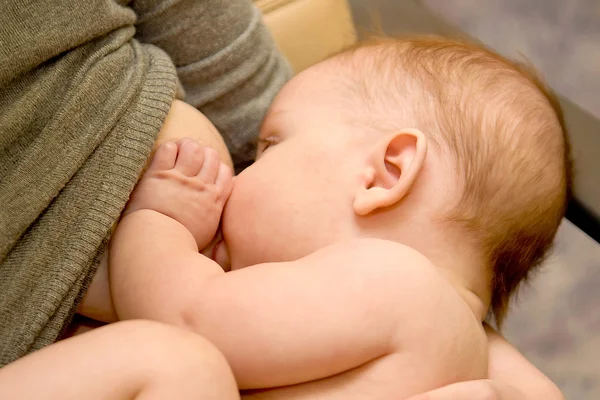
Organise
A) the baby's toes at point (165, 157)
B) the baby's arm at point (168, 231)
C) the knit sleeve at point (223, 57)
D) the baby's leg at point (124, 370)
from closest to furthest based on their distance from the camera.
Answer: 1. the baby's leg at point (124, 370)
2. the baby's arm at point (168, 231)
3. the baby's toes at point (165, 157)
4. the knit sleeve at point (223, 57)

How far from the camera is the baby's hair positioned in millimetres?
693

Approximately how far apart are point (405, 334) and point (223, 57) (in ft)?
1.63

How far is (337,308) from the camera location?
58 centimetres

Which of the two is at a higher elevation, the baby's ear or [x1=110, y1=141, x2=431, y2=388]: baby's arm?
the baby's ear

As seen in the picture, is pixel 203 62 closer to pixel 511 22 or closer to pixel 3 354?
pixel 3 354

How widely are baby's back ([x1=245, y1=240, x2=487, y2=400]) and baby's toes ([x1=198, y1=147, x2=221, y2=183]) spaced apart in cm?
20

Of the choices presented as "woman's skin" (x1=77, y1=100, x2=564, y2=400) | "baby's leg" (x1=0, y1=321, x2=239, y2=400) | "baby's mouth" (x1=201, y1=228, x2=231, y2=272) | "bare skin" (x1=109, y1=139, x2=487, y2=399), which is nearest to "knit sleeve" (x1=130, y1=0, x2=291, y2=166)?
"woman's skin" (x1=77, y1=100, x2=564, y2=400)

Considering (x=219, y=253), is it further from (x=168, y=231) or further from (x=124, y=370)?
(x=124, y=370)

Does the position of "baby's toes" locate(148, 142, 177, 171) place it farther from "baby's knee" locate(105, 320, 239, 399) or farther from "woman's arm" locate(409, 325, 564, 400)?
"woman's arm" locate(409, 325, 564, 400)

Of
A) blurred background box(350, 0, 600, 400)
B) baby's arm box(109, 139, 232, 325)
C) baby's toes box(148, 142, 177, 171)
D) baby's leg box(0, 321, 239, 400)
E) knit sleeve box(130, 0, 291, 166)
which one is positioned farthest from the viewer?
blurred background box(350, 0, 600, 400)

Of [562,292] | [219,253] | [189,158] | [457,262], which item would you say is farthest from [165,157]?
[562,292]

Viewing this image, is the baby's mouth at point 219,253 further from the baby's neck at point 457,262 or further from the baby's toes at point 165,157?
the baby's neck at point 457,262

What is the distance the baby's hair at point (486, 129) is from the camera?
2.27ft

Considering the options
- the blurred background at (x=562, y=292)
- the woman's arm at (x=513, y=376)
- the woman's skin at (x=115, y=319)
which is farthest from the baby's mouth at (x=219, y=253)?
the blurred background at (x=562, y=292)
